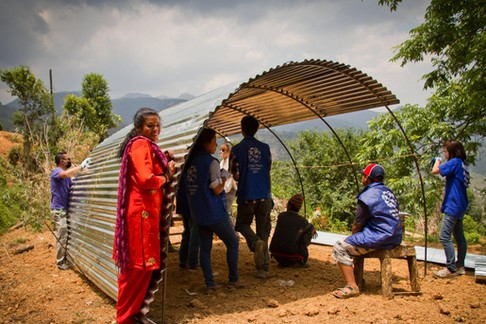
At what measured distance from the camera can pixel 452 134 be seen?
804cm

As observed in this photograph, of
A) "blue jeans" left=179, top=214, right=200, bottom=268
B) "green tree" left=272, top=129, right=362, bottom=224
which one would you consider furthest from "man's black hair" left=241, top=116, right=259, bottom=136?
"green tree" left=272, top=129, right=362, bottom=224

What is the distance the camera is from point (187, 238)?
5.67m

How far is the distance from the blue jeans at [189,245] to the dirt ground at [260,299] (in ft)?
0.59

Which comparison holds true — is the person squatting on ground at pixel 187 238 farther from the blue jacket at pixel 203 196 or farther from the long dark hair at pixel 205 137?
the long dark hair at pixel 205 137

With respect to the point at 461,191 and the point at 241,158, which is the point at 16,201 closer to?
the point at 241,158

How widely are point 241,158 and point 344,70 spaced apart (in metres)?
1.84

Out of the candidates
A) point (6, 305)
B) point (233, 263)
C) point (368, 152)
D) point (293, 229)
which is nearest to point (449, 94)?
point (368, 152)

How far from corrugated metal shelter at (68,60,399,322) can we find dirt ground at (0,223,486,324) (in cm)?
39

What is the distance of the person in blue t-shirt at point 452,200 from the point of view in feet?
16.7

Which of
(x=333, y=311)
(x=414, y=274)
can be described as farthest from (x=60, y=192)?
(x=414, y=274)

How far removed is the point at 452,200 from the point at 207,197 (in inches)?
133

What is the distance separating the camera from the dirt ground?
12.6ft

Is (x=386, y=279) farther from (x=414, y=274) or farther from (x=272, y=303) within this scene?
(x=272, y=303)

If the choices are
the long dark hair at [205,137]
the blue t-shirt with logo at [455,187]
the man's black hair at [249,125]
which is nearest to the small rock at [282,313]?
the long dark hair at [205,137]
